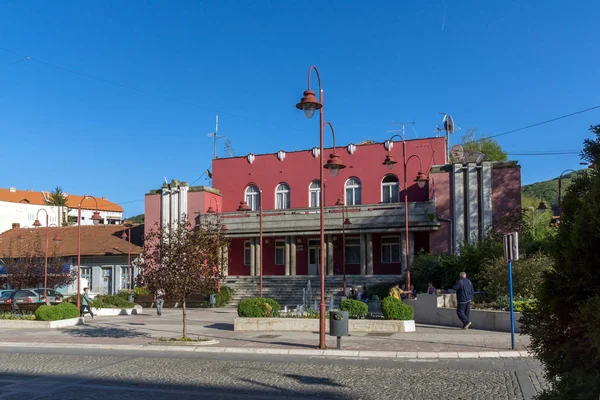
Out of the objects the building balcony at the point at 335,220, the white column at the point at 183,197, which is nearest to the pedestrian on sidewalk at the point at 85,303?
the building balcony at the point at 335,220

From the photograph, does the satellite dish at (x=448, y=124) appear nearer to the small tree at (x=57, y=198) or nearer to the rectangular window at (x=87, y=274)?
the rectangular window at (x=87, y=274)

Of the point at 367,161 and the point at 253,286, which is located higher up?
the point at 367,161

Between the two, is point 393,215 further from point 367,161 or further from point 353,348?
point 353,348

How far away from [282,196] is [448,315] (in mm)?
26041

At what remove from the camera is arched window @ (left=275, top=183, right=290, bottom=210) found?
148 feet

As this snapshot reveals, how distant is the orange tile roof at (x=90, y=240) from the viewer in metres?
44.7

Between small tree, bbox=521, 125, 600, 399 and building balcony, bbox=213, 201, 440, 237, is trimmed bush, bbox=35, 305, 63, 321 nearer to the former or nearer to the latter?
building balcony, bbox=213, 201, 440, 237

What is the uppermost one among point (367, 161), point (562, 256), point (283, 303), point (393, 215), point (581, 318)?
point (367, 161)

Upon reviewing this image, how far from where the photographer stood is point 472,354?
44.5 ft

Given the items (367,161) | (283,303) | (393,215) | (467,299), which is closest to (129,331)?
(467,299)

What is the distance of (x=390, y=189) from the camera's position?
42375 millimetres

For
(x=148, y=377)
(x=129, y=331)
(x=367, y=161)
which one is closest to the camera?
(x=148, y=377)

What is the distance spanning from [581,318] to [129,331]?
1829 centimetres

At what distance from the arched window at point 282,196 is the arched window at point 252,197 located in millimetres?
1646
